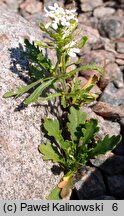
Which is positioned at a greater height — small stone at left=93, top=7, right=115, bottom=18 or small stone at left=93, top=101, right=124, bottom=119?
small stone at left=93, top=7, right=115, bottom=18

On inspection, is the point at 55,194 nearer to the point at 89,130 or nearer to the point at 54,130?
the point at 54,130

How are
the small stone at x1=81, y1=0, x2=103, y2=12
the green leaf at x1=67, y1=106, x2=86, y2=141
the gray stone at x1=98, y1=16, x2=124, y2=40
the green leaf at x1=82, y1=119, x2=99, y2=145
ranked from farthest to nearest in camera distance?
1. the small stone at x1=81, y1=0, x2=103, y2=12
2. the gray stone at x1=98, y1=16, x2=124, y2=40
3. the green leaf at x1=67, y1=106, x2=86, y2=141
4. the green leaf at x1=82, y1=119, x2=99, y2=145

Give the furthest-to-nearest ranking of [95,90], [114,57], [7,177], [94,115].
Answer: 1. [114,57]
2. [95,90]
3. [94,115]
4. [7,177]

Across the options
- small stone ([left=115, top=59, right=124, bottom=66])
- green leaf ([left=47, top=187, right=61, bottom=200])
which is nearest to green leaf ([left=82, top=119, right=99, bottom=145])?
green leaf ([left=47, top=187, right=61, bottom=200])

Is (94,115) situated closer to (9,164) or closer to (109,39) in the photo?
(9,164)

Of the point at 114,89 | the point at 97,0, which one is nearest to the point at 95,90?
the point at 114,89

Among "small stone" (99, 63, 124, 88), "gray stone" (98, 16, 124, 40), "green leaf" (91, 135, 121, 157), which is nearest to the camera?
"green leaf" (91, 135, 121, 157)

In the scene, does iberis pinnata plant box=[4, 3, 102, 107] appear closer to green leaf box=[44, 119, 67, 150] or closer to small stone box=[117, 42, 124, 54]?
green leaf box=[44, 119, 67, 150]

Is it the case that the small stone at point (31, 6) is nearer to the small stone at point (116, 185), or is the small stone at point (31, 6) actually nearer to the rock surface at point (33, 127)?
the rock surface at point (33, 127)
